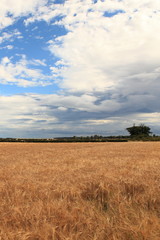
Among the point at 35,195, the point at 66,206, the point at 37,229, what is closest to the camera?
the point at 37,229

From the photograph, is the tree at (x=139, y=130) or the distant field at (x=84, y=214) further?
the tree at (x=139, y=130)

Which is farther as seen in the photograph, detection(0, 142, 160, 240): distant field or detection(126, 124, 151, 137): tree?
detection(126, 124, 151, 137): tree

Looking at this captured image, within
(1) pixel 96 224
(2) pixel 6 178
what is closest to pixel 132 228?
(1) pixel 96 224

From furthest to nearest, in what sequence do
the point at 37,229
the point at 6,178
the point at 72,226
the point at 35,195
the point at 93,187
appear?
the point at 6,178 → the point at 93,187 → the point at 35,195 → the point at 72,226 → the point at 37,229

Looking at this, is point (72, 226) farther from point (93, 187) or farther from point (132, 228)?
point (93, 187)

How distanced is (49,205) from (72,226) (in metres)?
0.70

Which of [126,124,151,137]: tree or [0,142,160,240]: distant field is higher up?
[126,124,151,137]: tree

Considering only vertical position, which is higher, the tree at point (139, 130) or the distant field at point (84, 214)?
the tree at point (139, 130)

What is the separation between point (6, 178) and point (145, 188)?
3806 mm

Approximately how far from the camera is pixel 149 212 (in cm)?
343

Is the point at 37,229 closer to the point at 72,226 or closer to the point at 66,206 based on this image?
the point at 72,226

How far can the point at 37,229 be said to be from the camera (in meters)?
2.82

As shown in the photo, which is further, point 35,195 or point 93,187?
→ point 93,187

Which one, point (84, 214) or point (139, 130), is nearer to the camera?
point (84, 214)
